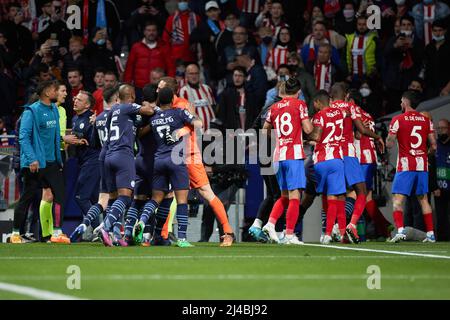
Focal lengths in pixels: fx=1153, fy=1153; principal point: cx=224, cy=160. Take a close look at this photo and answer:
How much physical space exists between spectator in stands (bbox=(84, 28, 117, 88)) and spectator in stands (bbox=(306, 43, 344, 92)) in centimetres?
372

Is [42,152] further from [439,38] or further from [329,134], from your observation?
[439,38]

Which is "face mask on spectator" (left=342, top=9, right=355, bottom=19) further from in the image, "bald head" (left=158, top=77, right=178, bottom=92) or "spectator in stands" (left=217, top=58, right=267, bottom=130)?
"bald head" (left=158, top=77, right=178, bottom=92)

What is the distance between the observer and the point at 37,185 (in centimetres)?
1644

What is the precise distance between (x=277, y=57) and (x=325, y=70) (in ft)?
3.28

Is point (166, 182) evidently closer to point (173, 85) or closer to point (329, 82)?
point (173, 85)

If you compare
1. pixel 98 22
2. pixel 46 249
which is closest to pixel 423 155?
pixel 46 249

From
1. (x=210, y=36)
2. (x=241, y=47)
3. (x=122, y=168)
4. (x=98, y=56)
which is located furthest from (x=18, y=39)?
(x=122, y=168)

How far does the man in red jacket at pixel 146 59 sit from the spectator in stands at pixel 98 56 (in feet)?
1.26

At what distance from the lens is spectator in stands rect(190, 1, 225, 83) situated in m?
22.0

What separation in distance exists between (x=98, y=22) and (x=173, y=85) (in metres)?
8.50

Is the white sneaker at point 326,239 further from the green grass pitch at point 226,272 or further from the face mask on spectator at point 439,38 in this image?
the face mask on spectator at point 439,38

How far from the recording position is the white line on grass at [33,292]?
774 centimetres

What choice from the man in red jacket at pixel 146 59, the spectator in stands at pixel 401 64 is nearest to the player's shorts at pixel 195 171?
the man in red jacket at pixel 146 59

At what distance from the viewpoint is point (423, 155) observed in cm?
1716
